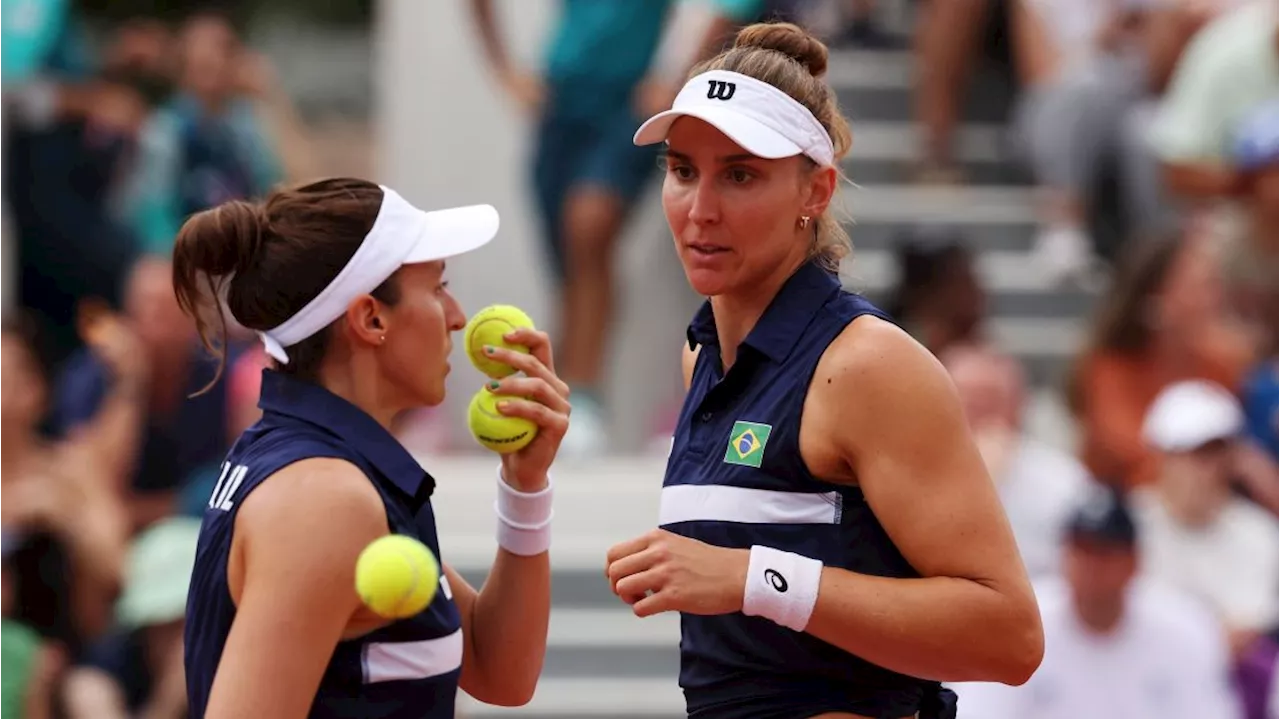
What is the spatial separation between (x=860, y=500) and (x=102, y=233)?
5814mm

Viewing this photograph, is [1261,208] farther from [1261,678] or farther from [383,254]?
[383,254]

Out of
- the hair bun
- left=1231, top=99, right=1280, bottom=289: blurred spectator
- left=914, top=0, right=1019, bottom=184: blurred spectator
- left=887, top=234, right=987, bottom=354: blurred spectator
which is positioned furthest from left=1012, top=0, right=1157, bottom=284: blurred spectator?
the hair bun

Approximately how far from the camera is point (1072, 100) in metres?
7.52

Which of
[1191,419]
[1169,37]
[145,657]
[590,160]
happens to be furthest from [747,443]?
[1169,37]

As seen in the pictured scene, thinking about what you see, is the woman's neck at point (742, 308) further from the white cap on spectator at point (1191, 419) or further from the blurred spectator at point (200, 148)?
the blurred spectator at point (200, 148)

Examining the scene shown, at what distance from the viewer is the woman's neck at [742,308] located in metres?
2.95

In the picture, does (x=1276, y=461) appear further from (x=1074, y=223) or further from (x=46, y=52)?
(x=46, y=52)

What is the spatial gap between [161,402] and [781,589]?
474 cm

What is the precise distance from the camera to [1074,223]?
7.62m

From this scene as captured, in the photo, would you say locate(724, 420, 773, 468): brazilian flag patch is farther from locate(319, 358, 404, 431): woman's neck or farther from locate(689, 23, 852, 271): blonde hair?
locate(319, 358, 404, 431): woman's neck

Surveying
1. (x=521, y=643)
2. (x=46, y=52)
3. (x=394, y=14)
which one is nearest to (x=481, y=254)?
(x=394, y=14)

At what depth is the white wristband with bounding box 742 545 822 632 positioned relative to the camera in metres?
2.69

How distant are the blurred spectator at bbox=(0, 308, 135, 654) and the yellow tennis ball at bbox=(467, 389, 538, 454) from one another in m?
3.48

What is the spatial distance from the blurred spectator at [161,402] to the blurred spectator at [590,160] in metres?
1.22
